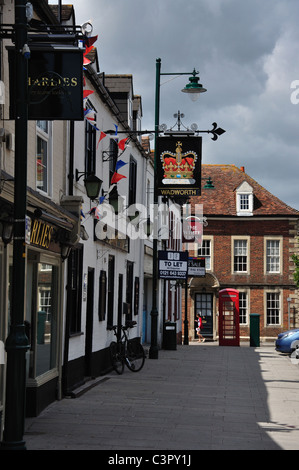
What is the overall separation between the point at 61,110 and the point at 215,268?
138 feet

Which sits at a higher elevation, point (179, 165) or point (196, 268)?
point (179, 165)

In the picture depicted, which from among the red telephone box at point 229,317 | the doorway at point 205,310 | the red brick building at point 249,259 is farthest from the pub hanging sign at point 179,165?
the doorway at point 205,310

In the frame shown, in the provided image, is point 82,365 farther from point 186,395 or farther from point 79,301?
point 186,395

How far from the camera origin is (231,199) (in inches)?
2053

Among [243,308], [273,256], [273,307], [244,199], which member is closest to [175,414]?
[243,308]

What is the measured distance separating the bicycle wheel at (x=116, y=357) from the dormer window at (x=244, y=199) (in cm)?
3257

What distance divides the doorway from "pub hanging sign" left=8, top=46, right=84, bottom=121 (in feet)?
133

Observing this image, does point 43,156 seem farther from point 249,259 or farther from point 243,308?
point 249,259

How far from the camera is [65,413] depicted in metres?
12.4

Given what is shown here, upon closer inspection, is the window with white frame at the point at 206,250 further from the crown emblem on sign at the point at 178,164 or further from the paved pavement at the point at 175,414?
the crown emblem on sign at the point at 178,164

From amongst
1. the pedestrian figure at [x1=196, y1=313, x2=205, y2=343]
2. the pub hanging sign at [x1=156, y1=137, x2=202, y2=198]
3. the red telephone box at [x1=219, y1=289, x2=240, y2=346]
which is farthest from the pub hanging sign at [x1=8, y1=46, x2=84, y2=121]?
the pedestrian figure at [x1=196, y1=313, x2=205, y2=343]

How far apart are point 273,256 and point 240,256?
2206 mm

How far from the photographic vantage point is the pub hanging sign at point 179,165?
2056 centimetres
